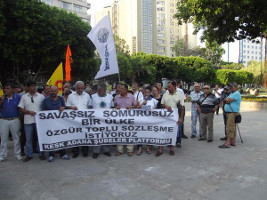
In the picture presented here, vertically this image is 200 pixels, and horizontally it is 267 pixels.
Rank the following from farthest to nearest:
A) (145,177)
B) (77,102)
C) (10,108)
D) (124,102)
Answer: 1. (124,102)
2. (77,102)
3. (10,108)
4. (145,177)

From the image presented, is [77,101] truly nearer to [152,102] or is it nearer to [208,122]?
[152,102]

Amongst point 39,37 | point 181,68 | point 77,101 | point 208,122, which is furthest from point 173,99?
point 181,68

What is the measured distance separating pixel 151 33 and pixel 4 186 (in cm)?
9255

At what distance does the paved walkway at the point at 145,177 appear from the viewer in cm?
379

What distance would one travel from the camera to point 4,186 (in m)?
4.17

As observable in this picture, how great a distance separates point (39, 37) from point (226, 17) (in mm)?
13587

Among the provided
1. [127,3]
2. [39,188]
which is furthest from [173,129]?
[127,3]

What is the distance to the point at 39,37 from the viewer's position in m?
19.1

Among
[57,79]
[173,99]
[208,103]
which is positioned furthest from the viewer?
[57,79]

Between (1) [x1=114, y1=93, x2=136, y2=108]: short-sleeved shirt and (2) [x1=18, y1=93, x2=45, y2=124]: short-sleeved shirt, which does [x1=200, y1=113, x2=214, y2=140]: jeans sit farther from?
(2) [x1=18, y1=93, x2=45, y2=124]: short-sleeved shirt

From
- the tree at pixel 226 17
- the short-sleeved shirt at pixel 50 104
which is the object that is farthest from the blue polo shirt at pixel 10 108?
the tree at pixel 226 17

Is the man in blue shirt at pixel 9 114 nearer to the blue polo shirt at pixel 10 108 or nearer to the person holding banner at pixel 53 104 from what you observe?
the blue polo shirt at pixel 10 108

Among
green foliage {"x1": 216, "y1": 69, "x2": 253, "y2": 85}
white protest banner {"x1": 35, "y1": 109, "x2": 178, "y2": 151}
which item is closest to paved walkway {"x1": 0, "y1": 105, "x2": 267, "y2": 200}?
white protest banner {"x1": 35, "y1": 109, "x2": 178, "y2": 151}

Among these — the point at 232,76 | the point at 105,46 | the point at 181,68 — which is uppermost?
the point at 181,68
